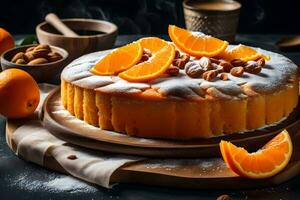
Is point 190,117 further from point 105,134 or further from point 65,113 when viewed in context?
point 65,113

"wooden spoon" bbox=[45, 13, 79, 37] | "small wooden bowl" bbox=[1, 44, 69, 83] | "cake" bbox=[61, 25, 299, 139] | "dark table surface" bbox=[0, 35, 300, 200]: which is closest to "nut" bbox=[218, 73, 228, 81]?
"cake" bbox=[61, 25, 299, 139]

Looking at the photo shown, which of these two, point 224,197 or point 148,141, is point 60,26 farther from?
point 224,197

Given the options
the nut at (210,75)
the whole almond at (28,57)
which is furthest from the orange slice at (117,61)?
the whole almond at (28,57)

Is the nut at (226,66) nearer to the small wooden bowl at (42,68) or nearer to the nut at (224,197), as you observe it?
the nut at (224,197)

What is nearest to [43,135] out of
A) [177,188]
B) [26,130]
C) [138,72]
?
[26,130]

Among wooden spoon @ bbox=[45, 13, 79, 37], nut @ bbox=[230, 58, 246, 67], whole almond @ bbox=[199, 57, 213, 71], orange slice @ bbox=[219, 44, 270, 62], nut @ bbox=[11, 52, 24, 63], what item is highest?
whole almond @ bbox=[199, 57, 213, 71]

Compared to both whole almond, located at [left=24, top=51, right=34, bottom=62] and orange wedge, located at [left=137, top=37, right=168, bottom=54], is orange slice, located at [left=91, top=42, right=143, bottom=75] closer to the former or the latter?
orange wedge, located at [left=137, top=37, right=168, bottom=54]
